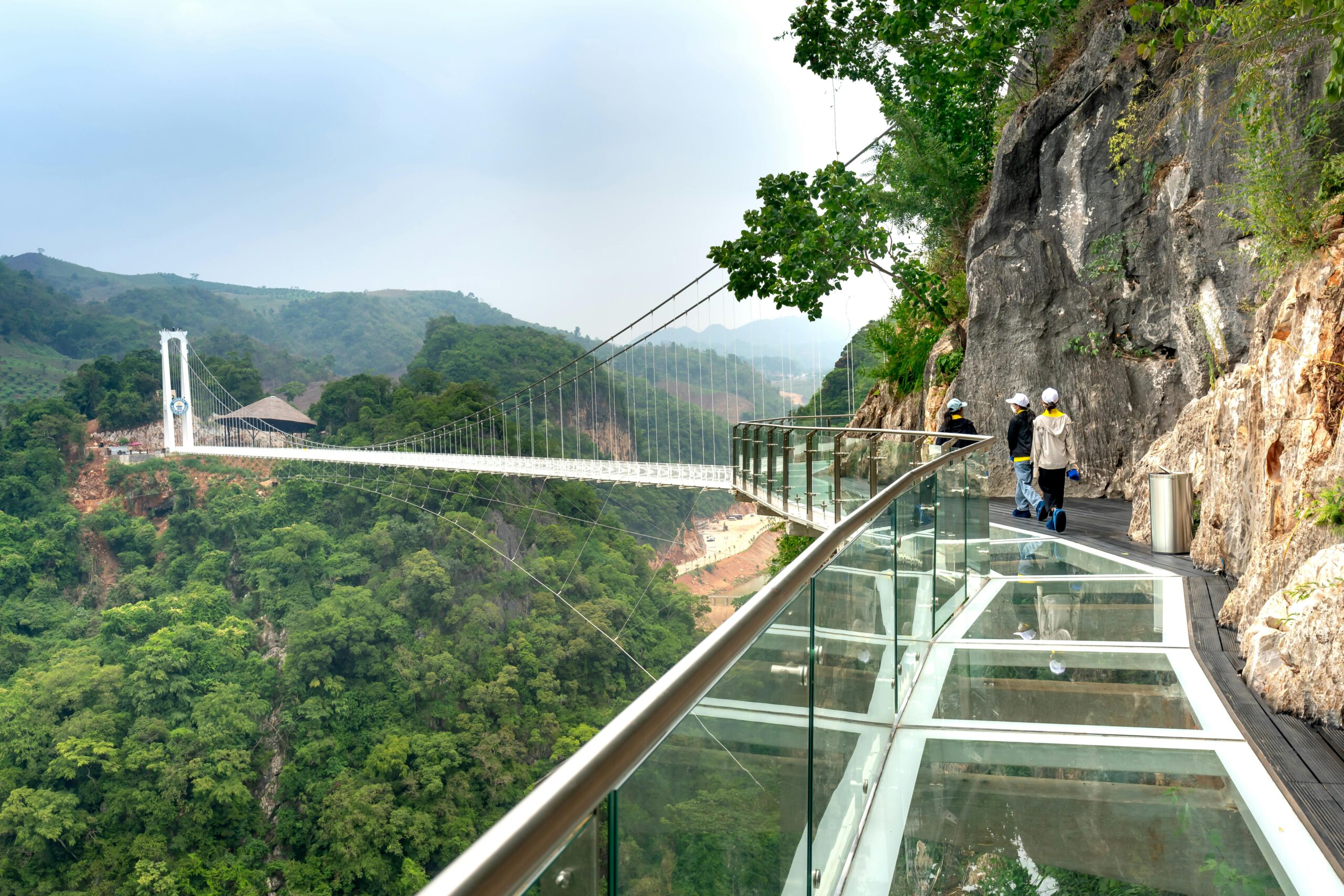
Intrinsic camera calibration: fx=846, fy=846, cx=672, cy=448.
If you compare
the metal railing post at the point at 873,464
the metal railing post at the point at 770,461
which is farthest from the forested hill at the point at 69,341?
the metal railing post at the point at 873,464

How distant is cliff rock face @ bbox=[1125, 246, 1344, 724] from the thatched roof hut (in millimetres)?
65604

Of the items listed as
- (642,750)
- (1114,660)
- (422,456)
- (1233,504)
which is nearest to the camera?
(642,750)

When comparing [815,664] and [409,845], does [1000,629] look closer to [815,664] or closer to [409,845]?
[815,664]

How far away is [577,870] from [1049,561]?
6182 mm

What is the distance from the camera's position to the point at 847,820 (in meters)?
2.06

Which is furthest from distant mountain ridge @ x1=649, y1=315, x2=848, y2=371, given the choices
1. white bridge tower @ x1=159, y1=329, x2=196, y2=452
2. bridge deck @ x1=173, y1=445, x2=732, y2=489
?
white bridge tower @ x1=159, y1=329, x2=196, y2=452

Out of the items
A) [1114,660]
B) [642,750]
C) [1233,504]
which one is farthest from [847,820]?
[1233,504]

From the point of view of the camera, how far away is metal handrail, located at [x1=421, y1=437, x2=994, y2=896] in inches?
21.5

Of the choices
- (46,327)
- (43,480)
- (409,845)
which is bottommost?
(409,845)

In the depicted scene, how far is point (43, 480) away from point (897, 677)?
58.5m

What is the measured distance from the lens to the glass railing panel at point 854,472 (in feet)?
27.0

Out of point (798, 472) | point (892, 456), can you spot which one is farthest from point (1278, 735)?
point (798, 472)

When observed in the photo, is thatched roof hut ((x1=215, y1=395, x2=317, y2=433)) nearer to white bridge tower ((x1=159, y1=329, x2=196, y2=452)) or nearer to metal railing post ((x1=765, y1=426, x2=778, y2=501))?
white bridge tower ((x1=159, y1=329, x2=196, y2=452))

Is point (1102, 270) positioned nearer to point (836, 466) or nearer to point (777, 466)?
point (777, 466)
